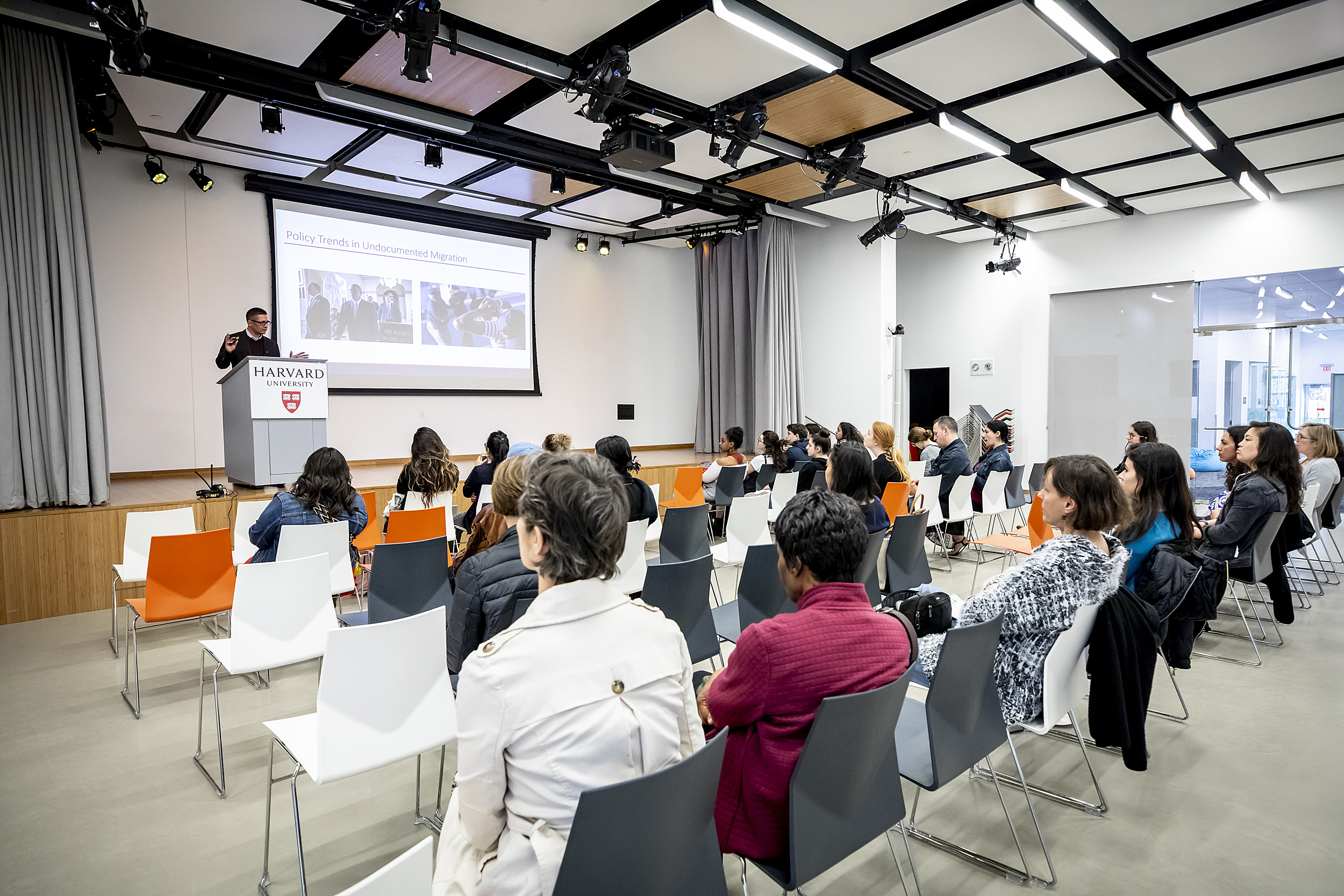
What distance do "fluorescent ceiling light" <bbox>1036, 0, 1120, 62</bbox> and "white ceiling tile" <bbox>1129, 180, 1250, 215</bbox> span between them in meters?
4.32

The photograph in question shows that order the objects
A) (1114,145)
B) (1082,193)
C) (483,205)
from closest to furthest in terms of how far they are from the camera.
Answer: (1114,145) < (1082,193) < (483,205)

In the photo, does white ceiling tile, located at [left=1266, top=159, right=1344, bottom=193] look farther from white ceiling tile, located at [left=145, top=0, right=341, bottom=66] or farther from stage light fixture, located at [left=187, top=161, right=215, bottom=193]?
stage light fixture, located at [left=187, top=161, right=215, bottom=193]

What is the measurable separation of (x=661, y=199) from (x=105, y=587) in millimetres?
6672

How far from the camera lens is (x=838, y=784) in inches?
65.4

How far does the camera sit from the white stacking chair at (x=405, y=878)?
91 cm

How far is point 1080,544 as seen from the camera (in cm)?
237

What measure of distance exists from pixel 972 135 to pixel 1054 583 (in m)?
5.33

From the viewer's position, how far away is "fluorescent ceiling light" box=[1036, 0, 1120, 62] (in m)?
4.32

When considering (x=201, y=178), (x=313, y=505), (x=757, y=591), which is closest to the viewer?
(x=757, y=591)

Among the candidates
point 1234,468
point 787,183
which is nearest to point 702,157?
point 787,183

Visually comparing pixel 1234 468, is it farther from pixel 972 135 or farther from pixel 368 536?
pixel 368 536

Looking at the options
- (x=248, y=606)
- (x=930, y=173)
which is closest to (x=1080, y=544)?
(x=248, y=606)

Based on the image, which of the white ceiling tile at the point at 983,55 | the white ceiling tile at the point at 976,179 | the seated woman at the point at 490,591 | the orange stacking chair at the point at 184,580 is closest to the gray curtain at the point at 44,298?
the orange stacking chair at the point at 184,580

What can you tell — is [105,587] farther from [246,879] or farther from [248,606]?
[246,879]
